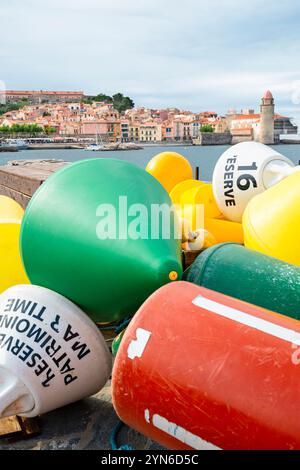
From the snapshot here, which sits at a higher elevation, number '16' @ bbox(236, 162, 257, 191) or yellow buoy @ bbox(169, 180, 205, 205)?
number '16' @ bbox(236, 162, 257, 191)

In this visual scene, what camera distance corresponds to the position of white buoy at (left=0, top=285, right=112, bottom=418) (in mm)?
2359

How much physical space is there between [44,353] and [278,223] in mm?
1595

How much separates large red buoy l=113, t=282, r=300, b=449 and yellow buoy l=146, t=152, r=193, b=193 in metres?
4.79

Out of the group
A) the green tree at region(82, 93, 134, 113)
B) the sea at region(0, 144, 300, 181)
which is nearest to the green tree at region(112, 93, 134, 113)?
the green tree at region(82, 93, 134, 113)

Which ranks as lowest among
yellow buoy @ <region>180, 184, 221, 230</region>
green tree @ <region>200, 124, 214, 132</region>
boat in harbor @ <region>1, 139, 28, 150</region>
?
yellow buoy @ <region>180, 184, 221, 230</region>

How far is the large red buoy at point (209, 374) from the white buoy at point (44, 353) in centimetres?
51

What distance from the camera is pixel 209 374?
6.05 ft

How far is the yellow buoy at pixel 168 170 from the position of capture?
682cm

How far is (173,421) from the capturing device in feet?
6.24

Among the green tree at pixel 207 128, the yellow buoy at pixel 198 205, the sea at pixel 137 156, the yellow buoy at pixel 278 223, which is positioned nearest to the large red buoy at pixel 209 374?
the yellow buoy at pixel 278 223

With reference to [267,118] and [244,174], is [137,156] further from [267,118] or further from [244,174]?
[244,174]

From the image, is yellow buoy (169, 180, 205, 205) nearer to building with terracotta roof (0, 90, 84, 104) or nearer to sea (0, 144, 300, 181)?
sea (0, 144, 300, 181)

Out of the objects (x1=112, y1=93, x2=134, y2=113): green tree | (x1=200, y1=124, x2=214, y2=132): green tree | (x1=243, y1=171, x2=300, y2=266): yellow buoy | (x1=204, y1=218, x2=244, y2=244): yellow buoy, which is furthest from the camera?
(x1=112, y1=93, x2=134, y2=113): green tree
